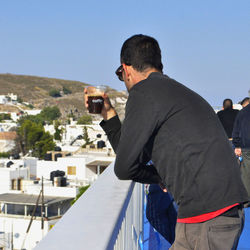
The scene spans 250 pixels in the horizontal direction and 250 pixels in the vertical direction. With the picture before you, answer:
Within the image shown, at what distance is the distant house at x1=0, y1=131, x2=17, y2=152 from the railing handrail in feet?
199

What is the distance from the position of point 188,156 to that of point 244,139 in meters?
2.74

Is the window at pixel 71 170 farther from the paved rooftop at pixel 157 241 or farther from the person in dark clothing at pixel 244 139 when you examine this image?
the paved rooftop at pixel 157 241

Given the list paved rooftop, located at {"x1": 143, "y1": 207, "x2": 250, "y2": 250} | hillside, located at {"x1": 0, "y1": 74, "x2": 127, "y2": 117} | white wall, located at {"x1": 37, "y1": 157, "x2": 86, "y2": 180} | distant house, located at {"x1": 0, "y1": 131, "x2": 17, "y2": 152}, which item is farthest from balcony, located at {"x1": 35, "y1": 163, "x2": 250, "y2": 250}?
hillside, located at {"x1": 0, "y1": 74, "x2": 127, "y2": 117}

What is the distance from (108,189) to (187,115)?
0.83m

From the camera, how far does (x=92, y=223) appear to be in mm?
1652

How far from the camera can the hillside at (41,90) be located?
5246 inches

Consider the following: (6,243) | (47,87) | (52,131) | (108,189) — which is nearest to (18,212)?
(6,243)

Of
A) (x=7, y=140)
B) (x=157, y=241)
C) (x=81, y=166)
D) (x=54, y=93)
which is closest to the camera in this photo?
(x=157, y=241)

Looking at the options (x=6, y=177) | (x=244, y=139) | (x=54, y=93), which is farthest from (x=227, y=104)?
(x=54, y=93)

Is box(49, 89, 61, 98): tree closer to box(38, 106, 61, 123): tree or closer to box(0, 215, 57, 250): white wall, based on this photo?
box(38, 106, 61, 123): tree

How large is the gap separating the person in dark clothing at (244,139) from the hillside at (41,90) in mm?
120675

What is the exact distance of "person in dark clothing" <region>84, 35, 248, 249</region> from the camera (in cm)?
156

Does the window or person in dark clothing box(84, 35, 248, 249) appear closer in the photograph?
person in dark clothing box(84, 35, 248, 249)

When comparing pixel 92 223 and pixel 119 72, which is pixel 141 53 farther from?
pixel 92 223
